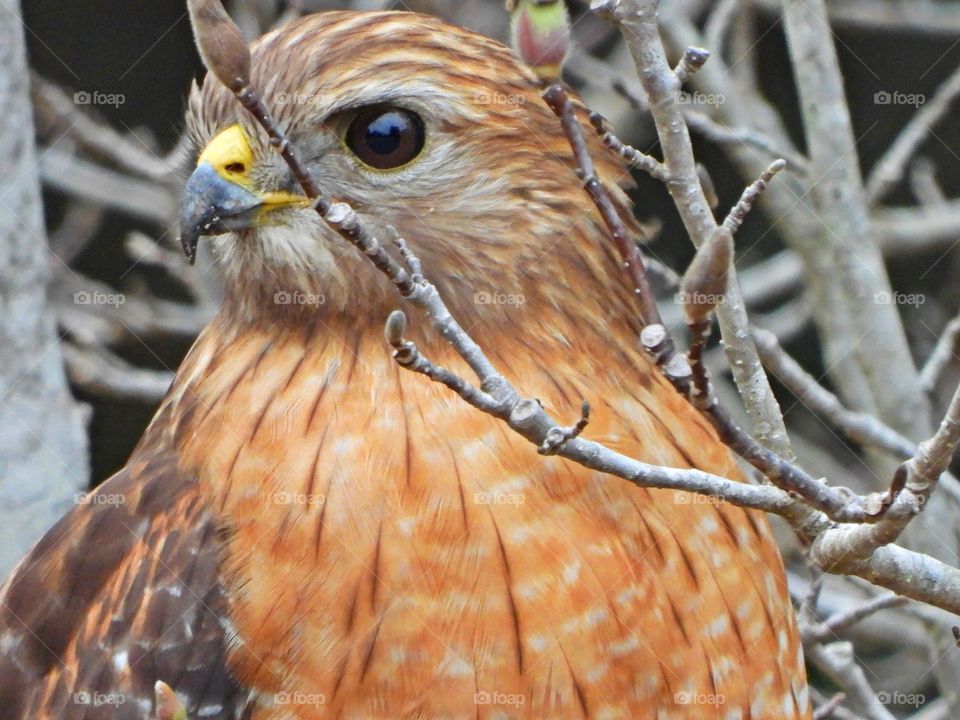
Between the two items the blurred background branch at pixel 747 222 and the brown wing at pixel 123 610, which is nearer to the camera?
the brown wing at pixel 123 610

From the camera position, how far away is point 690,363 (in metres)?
1.70

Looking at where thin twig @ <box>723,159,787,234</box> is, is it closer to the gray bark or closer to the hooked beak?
the hooked beak

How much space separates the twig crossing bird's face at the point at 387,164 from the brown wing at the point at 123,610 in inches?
18.6

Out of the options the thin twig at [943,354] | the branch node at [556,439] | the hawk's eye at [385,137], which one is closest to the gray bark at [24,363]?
the hawk's eye at [385,137]

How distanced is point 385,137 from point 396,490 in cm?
69

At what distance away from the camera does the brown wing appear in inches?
103

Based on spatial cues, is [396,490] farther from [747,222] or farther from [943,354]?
[747,222]

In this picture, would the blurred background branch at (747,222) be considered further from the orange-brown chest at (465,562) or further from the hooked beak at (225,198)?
the hooked beak at (225,198)

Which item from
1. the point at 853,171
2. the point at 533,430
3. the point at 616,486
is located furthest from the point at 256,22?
the point at 533,430

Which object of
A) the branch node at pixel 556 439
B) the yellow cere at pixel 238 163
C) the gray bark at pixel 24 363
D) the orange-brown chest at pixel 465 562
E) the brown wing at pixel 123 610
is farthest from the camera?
the gray bark at pixel 24 363

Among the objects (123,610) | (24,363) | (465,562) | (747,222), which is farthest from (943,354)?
(747,222)

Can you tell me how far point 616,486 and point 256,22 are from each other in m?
2.76

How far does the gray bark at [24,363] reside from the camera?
126 inches

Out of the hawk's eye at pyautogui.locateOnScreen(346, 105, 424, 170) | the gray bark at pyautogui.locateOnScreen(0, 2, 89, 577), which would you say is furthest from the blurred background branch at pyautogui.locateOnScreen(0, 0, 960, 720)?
the hawk's eye at pyautogui.locateOnScreen(346, 105, 424, 170)
